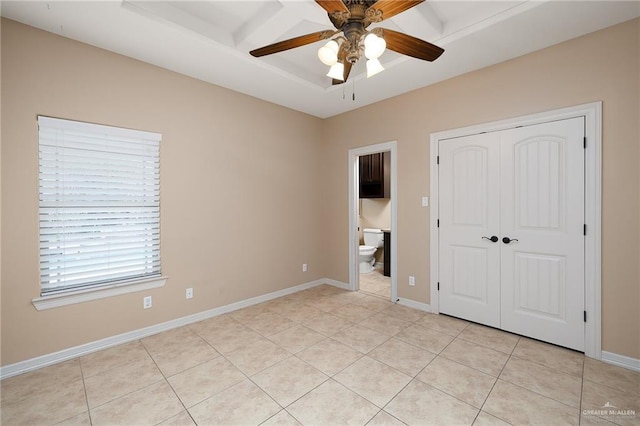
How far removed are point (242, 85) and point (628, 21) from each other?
352 centimetres

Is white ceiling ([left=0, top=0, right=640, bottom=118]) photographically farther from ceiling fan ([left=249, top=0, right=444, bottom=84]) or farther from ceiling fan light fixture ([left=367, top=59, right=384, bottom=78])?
ceiling fan light fixture ([left=367, top=59, right=384, bottom=78])

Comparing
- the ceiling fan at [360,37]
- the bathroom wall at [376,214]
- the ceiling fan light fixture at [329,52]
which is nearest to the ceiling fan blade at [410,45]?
the ceiling fan at [360,37]

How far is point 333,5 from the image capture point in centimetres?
147

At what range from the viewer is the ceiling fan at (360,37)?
1.50 meters

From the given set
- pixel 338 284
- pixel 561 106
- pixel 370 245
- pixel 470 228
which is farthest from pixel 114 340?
pixel 561 106

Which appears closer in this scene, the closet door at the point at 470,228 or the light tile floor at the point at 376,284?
the closet door at the point at 470,228

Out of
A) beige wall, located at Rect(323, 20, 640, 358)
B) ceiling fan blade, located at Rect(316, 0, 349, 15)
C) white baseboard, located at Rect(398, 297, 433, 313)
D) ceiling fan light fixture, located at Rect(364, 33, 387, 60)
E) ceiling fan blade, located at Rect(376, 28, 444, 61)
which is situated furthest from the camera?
white baseboard, located at Rect(398, 297, 433, 313)

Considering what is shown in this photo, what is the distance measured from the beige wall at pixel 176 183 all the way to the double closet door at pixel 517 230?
→ 210 centimetres

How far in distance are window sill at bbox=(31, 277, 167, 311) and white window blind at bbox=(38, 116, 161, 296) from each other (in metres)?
0.06

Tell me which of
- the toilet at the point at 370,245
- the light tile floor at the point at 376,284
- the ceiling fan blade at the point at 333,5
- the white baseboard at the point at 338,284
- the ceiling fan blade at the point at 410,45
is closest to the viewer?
the ceiling fan blade at the point at 333,5

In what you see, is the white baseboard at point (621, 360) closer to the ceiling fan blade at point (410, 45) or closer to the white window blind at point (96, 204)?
the ceiling fan blade at point (410, 45)

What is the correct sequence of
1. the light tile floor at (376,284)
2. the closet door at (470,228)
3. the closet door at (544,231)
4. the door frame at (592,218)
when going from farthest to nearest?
the light tile floor at (376,284), the closet door at (470,228), the closet door at (544,231), the door frame at (592,218)

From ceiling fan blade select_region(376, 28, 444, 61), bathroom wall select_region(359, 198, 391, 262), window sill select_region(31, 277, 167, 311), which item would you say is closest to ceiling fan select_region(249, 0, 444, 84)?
ceiling fan blade select_region(376, 28, 444, 61)

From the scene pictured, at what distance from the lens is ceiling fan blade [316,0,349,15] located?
144 cm
